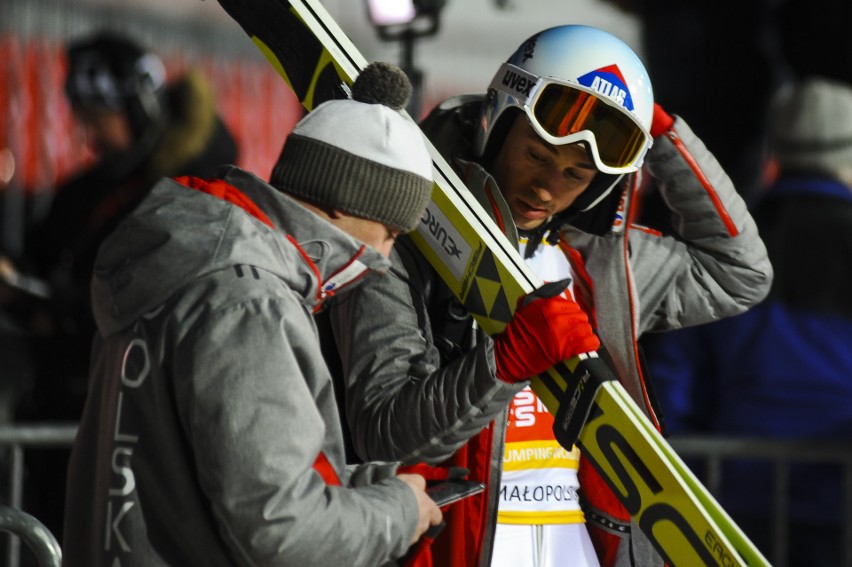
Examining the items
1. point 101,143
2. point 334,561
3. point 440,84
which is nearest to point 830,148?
point 101,143

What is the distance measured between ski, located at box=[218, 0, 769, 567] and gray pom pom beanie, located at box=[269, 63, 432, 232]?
0.58 meters

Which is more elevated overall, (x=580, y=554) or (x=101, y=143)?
(x=101, y=143)

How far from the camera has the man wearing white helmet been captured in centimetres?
259

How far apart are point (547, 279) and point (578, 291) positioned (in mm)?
75

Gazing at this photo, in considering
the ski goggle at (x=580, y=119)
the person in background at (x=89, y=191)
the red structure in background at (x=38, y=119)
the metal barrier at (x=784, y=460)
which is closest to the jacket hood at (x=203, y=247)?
the ski goggle at (x=580, y=119)

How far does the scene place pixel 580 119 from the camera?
2.91 metres

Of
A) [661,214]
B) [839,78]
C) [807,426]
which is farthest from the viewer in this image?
[839,78]

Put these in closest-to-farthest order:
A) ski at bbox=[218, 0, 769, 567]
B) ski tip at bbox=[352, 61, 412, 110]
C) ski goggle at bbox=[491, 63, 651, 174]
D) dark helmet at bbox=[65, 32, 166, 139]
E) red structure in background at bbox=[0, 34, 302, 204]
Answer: ski tip at bbox=[352, 61, 412, 110], ski at bbox=[218, 0, 769, 567], ski goggle at bbox=[491, 63, 651, 174], dark helmet at bbox=[65, 32, 166, 139], red structure in background at bbox=[0, 34, 302, 204]

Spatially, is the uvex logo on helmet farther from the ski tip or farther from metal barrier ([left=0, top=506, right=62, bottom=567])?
metal barrier ([left=0, top=506, right=62, bottom=567])

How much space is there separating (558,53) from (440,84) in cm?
524

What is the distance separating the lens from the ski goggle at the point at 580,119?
2.91 metres

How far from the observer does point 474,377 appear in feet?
8.20

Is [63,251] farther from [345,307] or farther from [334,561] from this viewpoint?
[334,561]

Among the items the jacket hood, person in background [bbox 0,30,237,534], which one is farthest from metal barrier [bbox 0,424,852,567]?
the jacket hood
